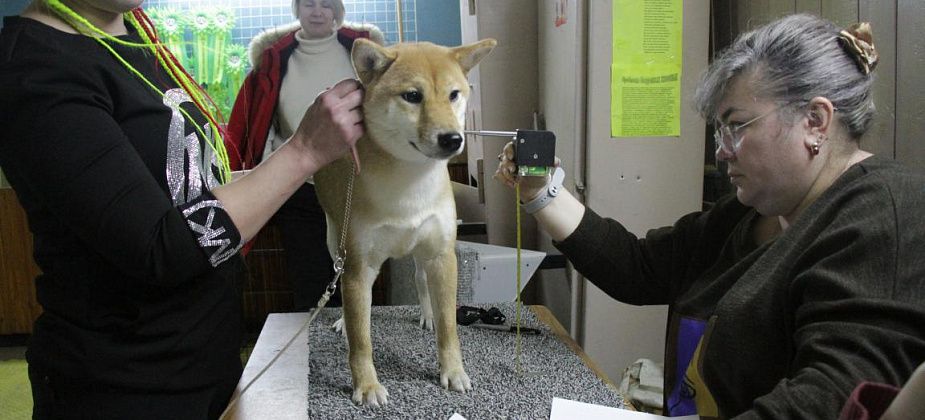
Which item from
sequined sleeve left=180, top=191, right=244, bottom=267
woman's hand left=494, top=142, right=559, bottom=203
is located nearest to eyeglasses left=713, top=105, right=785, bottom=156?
woman's hand left=494, top=142, right=559, bottom=203

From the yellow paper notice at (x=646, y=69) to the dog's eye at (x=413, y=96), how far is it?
678mm

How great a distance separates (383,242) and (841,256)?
25.3 inches

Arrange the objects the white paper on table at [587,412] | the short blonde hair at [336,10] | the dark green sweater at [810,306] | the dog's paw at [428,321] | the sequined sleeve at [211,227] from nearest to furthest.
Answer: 1. the dark green sweater at [810,306]
2. the sequined sleeve at [211,227]
3. the white paper on table at [587,412]
4. the short blonde hair at [336,10]
5. the dog's paw at [428,321]

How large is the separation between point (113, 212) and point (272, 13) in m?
0.59

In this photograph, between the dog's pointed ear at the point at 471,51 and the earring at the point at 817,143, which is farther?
the dog's pointed ear at the point at 471,51

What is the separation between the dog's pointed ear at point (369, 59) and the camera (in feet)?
3.10

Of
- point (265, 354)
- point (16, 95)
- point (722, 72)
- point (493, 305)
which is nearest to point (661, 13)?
point (722, 72)

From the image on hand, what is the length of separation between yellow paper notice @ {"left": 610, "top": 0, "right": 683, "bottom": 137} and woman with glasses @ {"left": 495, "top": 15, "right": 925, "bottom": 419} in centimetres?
51

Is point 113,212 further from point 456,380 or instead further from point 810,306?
point 810,306

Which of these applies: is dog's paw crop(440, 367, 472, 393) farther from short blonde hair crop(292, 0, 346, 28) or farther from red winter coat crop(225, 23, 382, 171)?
short blonde hair crop(292, 0, 346, 28)

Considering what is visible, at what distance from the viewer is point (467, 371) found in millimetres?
1149

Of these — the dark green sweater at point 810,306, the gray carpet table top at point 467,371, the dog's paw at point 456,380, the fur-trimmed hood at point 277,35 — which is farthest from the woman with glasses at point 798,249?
the fur-trimmed hood at point 277,35

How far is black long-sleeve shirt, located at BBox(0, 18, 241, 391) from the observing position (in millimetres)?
650

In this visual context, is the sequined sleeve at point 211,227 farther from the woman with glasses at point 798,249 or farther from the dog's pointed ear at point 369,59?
the woman with glasses at point 798,249
